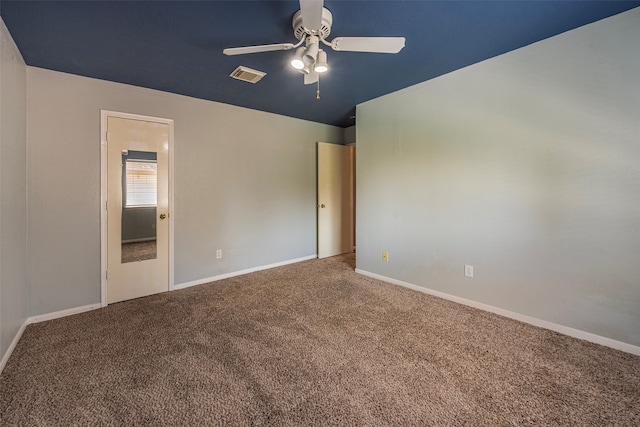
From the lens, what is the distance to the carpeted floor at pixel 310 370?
4.90ft

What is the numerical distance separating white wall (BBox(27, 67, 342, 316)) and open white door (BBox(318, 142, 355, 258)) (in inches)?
6.7

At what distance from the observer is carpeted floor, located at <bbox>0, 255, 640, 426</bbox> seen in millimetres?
1494

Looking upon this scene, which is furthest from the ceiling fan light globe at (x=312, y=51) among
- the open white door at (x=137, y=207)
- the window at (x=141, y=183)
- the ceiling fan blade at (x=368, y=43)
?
the window at (x=141, y=183)

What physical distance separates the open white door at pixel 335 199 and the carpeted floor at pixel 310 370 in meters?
2.22

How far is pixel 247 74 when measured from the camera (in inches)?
110

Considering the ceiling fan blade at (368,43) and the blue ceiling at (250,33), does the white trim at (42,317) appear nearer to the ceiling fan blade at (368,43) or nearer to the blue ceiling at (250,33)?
the blue ceiling at (250,33)

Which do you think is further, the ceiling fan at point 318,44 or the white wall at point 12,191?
the white wall at point 12,191

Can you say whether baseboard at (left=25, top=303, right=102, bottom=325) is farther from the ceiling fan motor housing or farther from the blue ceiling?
the ceiling fan motor housing

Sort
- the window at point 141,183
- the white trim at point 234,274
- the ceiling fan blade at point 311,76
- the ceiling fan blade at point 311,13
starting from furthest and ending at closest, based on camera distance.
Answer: the white trim at point 234,274 → the window at point 141,183 → the ceiling fan blade at point 311,76 → the ceiling fan blade at point 311,13

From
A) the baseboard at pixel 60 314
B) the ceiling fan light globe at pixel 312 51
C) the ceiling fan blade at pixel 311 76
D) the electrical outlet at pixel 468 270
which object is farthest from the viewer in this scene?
the electrical outlet at pixel 468 270

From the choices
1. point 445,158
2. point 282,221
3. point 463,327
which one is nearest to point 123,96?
point 282,221

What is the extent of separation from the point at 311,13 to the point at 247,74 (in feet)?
4.76

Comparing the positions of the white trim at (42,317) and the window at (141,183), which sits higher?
the window at (141,183)

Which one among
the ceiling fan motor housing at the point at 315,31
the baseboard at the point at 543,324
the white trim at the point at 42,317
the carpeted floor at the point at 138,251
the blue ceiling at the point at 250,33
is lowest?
the white trim at the point at 42,317
